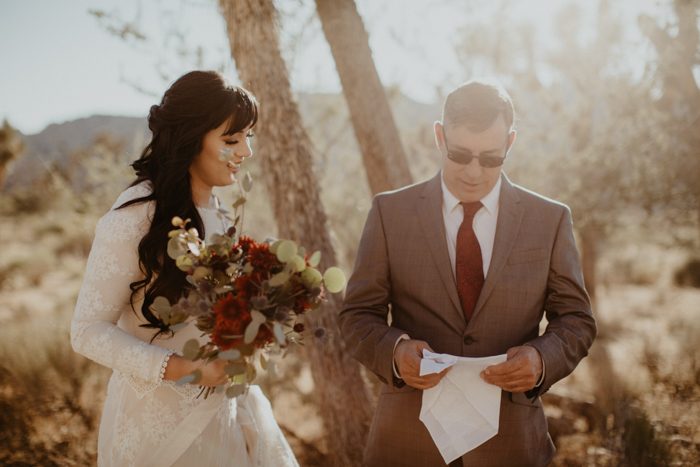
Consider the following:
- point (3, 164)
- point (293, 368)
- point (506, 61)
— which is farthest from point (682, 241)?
point (3, 164)

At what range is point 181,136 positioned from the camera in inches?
83.9

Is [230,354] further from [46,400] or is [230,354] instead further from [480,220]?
[46,400]

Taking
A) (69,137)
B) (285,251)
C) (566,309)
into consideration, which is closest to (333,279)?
(285,251)

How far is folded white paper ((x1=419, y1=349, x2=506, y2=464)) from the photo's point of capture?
211cm

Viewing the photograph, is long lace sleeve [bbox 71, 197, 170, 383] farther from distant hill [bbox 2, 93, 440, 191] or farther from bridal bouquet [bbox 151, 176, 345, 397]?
distant hill [bbox 2, 93, 440, 191]

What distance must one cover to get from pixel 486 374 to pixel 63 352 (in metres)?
5.35

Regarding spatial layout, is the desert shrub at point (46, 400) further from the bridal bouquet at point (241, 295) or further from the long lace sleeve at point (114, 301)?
the bridal bouquet at point (241, 295)

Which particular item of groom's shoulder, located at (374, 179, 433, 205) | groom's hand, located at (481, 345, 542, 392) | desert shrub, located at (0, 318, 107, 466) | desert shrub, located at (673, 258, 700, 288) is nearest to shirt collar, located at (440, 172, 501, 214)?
groom's shoulder, located at (374, 179, 433, 205)

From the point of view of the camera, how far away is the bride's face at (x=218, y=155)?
2150mm

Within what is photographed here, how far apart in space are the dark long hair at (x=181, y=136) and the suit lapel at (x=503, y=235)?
117cm

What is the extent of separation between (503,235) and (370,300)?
66cm

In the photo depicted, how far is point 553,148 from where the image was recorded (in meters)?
11.3

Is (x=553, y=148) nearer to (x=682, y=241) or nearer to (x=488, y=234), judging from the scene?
(x=682, y=241)

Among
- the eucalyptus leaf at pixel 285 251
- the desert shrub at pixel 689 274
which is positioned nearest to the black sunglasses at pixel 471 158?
the eucalyptus leaf at pixel 285 251
